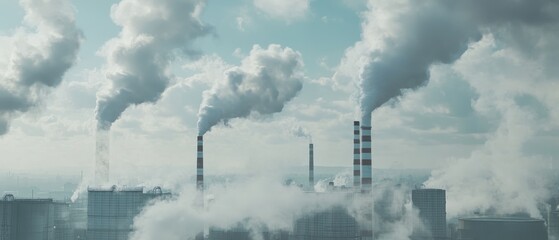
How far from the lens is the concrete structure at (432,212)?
84.0m

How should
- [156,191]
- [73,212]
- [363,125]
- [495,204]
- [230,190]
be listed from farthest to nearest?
[495,204], [73,212], [230,190], [156,191], [363,125]

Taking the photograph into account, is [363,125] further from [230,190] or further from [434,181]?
[434,181]

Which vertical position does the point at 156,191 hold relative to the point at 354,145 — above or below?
below

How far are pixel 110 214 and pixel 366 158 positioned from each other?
1014 inches

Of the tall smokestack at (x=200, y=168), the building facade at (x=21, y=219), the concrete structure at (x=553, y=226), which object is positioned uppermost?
the tall smokestack at (x=200, y=168)

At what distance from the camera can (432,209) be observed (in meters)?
84.6

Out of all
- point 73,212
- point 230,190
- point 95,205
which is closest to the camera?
point 95,205

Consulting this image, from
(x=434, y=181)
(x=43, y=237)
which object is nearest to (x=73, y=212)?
(x=43, y=237)

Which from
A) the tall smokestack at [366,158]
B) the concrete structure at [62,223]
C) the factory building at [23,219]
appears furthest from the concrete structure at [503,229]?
the factory building at [23,219]

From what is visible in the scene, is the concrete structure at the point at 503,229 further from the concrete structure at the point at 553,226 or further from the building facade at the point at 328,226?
the building facade at the point at 328,226

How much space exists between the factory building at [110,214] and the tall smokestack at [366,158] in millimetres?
23004

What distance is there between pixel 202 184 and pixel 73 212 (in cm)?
2504

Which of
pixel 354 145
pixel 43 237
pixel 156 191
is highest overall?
pixel 354 145

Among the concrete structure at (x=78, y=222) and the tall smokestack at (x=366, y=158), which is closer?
the tall smokestack at (x=366, y=158)
